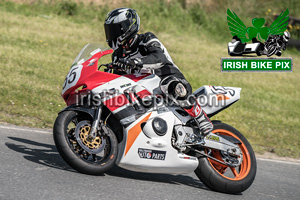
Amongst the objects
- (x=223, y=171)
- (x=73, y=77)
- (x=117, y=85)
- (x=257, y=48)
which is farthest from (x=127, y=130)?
(x=257, y=48)

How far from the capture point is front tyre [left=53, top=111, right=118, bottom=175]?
4.40 metres

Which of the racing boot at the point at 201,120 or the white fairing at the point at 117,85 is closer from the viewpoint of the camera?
the white fairing at the point at 117,85

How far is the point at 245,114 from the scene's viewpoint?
995 centimetres

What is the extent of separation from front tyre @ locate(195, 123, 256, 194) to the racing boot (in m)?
0.22

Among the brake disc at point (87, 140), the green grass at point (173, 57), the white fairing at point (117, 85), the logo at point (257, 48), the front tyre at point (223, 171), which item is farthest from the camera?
the logo at point (257, 48)

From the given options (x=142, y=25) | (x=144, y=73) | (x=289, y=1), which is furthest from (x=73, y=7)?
(x=144, y=73)

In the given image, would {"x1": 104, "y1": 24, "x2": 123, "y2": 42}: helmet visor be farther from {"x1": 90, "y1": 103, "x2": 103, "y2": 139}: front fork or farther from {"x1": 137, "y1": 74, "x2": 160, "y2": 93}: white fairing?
{"x1": 90, "y1": 103, "x2": 103, "y2": 139}: front fork

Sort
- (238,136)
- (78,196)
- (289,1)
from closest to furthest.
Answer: (78,196) → (238,136) → (289,1)

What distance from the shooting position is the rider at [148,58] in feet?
15.6

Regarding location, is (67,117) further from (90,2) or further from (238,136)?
(90,2)

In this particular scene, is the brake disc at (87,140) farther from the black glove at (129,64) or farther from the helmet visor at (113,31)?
the helmet visor at (113,31)

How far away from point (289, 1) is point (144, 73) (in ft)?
56.7

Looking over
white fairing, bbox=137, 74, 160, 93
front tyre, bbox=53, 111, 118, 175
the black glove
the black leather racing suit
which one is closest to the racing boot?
the black leather racing suit

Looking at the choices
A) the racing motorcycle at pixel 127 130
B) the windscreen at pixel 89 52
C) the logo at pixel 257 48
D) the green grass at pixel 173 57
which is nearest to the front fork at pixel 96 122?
the racing motorcycle at pixel 127 130
